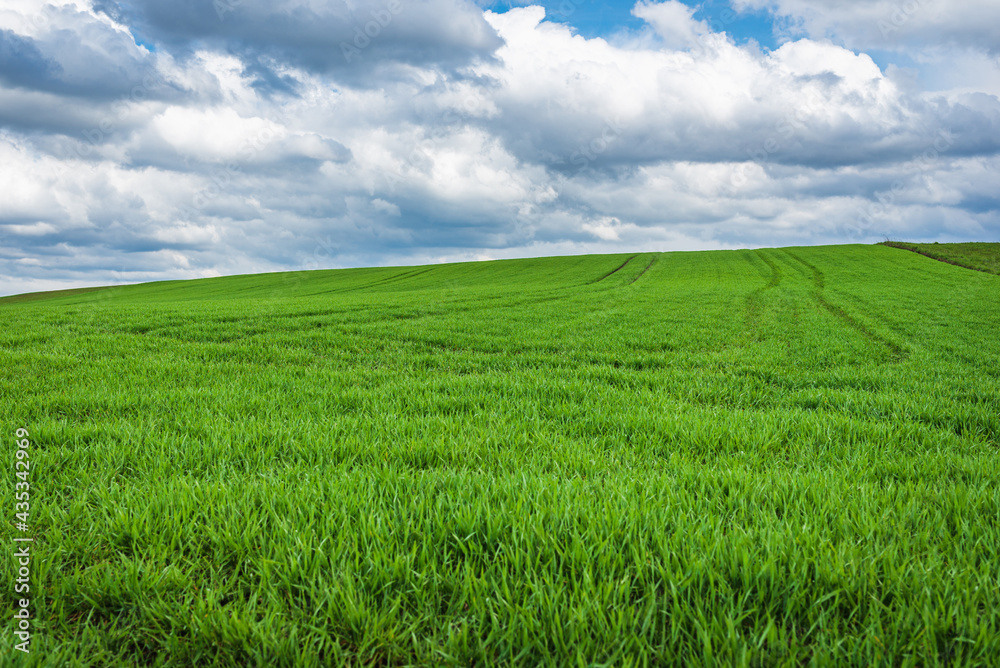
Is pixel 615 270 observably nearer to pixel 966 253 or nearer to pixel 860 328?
pixel 860 328

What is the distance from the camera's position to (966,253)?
6222cm

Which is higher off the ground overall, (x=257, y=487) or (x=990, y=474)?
(x=257, y=487)

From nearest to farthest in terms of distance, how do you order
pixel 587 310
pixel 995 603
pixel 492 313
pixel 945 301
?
pixel 995 603
pixel 492 313
pixel 587 310
pixel 945 301

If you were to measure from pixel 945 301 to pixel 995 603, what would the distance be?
99.0ft

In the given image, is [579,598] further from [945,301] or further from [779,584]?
[945,301]

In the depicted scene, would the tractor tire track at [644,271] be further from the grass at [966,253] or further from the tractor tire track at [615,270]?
the grass at [966,253]

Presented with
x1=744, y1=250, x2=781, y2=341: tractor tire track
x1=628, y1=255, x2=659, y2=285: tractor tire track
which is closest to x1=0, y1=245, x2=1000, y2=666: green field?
x1=744, y1=250, x2=781, y2=341: tractor tire track

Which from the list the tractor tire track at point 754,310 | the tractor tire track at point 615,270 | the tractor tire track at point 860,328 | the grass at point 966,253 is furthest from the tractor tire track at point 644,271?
the grass at point 966,253

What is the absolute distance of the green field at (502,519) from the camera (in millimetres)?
1943

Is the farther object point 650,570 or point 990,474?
→ point 990,474

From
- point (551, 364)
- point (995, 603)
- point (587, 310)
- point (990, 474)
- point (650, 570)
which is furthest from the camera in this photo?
point (587, 310)

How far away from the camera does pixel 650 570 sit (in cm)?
229

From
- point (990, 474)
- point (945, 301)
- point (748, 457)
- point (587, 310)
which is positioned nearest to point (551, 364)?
point (748, 457)

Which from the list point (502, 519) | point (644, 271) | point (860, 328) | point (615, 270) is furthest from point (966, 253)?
point (502, 519)
